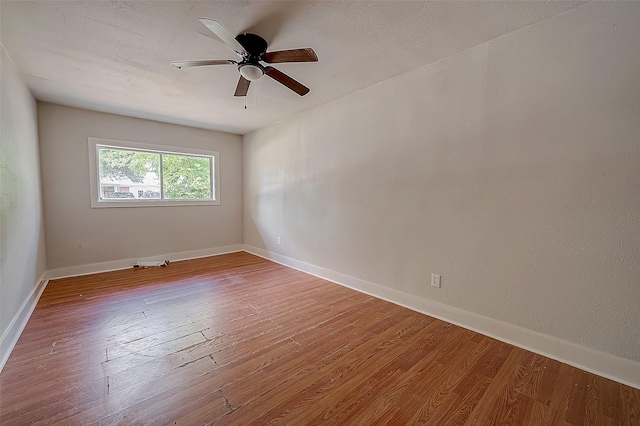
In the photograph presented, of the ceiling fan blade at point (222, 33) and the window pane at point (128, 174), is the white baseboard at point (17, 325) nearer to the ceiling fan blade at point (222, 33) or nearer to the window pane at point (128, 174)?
the window pane at point (128, 174)

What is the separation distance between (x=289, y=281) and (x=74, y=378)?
2.16 meters

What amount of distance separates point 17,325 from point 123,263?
80.2 inches

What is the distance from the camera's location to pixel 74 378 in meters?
1.57

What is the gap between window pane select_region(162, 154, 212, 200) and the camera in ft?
14.6

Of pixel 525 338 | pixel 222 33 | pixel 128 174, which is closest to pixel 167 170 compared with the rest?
pixel 128 174

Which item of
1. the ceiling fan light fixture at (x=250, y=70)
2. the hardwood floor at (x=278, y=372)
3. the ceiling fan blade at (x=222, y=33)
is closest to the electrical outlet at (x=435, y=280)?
the hardwood floor at (x=278, y=372)

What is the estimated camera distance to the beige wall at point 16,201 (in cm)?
192

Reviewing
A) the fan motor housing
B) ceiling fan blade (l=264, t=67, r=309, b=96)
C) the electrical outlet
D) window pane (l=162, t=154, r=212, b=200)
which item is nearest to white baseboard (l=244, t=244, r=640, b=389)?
the electrical outlet

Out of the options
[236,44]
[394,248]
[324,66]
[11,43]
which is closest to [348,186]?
[394,248]

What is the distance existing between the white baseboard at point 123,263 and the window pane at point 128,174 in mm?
1020

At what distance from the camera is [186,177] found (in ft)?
15.4

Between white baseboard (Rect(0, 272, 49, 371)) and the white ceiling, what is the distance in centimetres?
220

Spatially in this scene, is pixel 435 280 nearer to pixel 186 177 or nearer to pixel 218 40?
pixel 218 40

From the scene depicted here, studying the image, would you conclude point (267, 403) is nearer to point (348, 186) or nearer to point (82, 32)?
point (348, 186)
